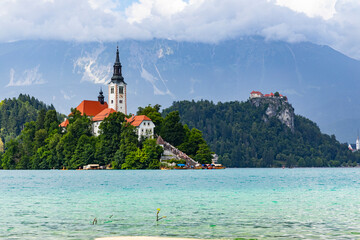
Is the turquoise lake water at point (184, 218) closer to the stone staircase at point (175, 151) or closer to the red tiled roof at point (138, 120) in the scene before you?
the stone staircase at point (175, 151)

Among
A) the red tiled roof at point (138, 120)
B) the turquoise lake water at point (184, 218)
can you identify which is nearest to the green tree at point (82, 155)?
the red tiled roof at point (138, 120)

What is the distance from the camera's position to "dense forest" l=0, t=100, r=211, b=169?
173375mm

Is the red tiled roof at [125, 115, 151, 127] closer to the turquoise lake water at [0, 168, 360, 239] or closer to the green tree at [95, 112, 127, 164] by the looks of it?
the green tree at [95, 112, 127, 164]

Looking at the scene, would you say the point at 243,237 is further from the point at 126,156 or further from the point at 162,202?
the point at 126,156

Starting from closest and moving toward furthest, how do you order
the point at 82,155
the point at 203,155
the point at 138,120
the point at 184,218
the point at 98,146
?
1. the point at 184,218
2. the point at 82,155
3. the point at 98,146
4. the point at 138,120
5. the point at 203,155

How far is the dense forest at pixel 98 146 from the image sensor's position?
173375mm

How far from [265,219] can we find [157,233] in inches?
351

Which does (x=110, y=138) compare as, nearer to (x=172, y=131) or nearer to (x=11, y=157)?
(x=172, y=131)

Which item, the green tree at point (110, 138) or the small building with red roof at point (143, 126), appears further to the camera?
the small building with red roof at point (143, 126)

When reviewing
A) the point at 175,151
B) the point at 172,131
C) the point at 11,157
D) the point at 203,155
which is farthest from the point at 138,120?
the point at 11,157

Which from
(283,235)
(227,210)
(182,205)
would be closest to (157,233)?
(283,235)

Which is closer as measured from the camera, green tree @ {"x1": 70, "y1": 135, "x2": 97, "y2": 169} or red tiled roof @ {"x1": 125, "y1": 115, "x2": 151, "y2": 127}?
green tree @ {"x1": 70, "y1": 135, "x2": 97, "y2": 169}

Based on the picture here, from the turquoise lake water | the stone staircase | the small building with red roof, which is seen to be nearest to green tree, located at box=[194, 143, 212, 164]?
the stone staircase

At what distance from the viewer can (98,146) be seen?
179 m
